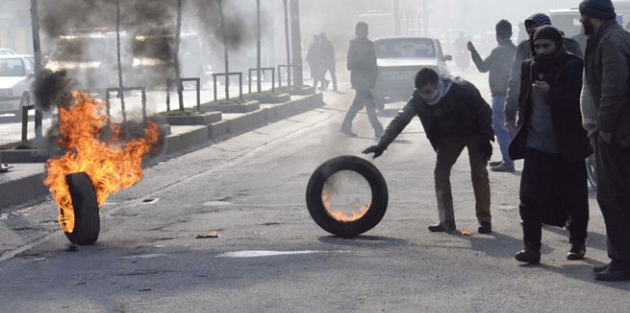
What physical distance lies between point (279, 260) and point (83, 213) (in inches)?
72.7

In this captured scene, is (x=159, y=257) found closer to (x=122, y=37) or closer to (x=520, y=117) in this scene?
(x=520, y=117)

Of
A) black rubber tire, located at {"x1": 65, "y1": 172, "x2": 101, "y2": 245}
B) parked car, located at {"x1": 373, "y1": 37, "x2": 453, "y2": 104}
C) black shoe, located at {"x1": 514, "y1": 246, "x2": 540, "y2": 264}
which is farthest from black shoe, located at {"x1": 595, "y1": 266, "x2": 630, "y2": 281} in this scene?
parked car, located at {"x1": 373, "y1": 37, "x2": 453, "y2": 104}

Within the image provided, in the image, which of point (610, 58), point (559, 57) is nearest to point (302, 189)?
point (559, 57)

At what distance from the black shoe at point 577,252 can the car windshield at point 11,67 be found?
77.1 ft

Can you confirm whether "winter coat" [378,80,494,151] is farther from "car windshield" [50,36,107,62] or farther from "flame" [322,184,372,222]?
"car windshield" [50,36,107,62]

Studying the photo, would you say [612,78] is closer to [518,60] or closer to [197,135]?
[518,60]

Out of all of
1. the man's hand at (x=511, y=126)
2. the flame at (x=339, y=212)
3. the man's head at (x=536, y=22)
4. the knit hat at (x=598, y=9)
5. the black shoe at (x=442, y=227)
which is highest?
the knit hat at (x=598, y=9)

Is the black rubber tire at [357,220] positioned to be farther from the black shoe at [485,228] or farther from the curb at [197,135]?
the curb at [197,135]

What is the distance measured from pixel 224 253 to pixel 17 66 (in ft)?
74.6

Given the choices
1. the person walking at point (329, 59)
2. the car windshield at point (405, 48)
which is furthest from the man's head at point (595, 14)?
the person walking at point (329, 59)

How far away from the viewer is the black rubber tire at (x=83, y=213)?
9602 mm

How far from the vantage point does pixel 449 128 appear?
32.7ft

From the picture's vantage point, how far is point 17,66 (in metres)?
30.6

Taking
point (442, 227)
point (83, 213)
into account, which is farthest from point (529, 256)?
point (83, 213)
